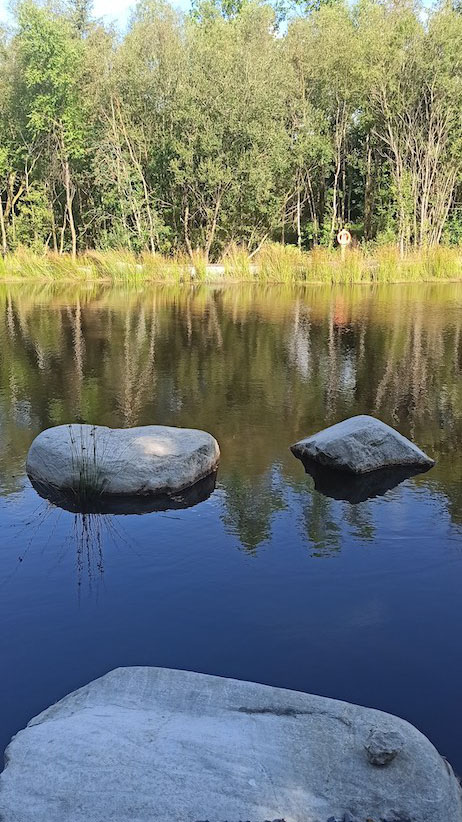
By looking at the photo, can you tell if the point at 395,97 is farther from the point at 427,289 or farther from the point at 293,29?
the point at 427,289

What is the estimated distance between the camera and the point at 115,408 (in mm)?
8312

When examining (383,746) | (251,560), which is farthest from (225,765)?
(251,560)

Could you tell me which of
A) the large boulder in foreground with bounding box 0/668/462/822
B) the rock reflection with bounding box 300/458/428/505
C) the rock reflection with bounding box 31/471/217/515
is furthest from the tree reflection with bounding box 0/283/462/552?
the large boulder in foreground with bounding box 0/668/462/822

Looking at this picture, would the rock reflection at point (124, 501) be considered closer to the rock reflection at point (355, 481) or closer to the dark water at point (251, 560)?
the dark water at point (251, 560)

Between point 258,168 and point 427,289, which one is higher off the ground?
point 258,168

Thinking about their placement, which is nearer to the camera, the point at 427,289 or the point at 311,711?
the point at 311,711

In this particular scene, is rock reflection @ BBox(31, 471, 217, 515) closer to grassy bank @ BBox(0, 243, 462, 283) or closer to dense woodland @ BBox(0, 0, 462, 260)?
grassy bank @ BBox(0, 243, 462, 283)

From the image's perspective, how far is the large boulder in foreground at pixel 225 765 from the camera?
7.69ft

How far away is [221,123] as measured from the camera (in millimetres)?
23875

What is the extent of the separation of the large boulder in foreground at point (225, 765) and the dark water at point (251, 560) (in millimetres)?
487

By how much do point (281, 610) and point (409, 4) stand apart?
27.2m

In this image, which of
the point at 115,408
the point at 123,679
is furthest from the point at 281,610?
the point at 115,408

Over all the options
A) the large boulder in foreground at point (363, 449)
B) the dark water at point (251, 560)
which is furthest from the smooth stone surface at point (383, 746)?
the large boulder in foreground at point (363, 449)

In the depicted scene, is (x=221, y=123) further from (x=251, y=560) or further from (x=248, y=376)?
(x=251, y=560)
